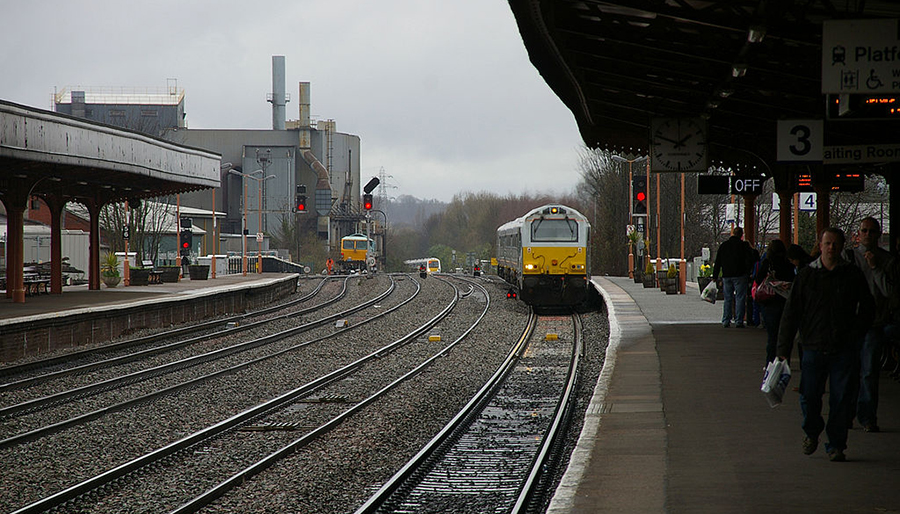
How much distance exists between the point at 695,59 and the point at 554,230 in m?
17.5

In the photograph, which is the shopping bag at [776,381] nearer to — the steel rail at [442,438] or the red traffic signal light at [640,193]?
the steel rail at [442,438]

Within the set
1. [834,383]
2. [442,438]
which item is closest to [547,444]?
[442,438]

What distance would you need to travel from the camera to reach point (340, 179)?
8556 centimetres

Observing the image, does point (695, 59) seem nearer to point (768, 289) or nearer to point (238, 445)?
point (768, 289)

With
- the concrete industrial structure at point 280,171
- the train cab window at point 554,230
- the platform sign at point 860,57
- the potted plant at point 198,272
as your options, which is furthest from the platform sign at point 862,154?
the concrete industrial structure at point 280,171

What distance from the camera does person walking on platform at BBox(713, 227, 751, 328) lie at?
54.9ft

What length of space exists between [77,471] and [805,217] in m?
34.8

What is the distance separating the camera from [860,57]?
→ 8.23 metres

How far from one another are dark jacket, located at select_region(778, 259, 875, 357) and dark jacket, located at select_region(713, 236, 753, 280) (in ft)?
31.4

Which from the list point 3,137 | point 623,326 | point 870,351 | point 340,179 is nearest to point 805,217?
point 623,326

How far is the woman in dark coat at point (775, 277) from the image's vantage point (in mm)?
11367

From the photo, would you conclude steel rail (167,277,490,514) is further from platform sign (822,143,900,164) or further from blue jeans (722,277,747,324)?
platform sign (822,143,900,164)

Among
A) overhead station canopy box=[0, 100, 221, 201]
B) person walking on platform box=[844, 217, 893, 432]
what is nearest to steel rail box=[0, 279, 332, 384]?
overhead station canopy box=[0, 100, 221, 201]

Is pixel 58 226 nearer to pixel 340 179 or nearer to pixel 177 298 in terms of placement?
pixel 177 298
